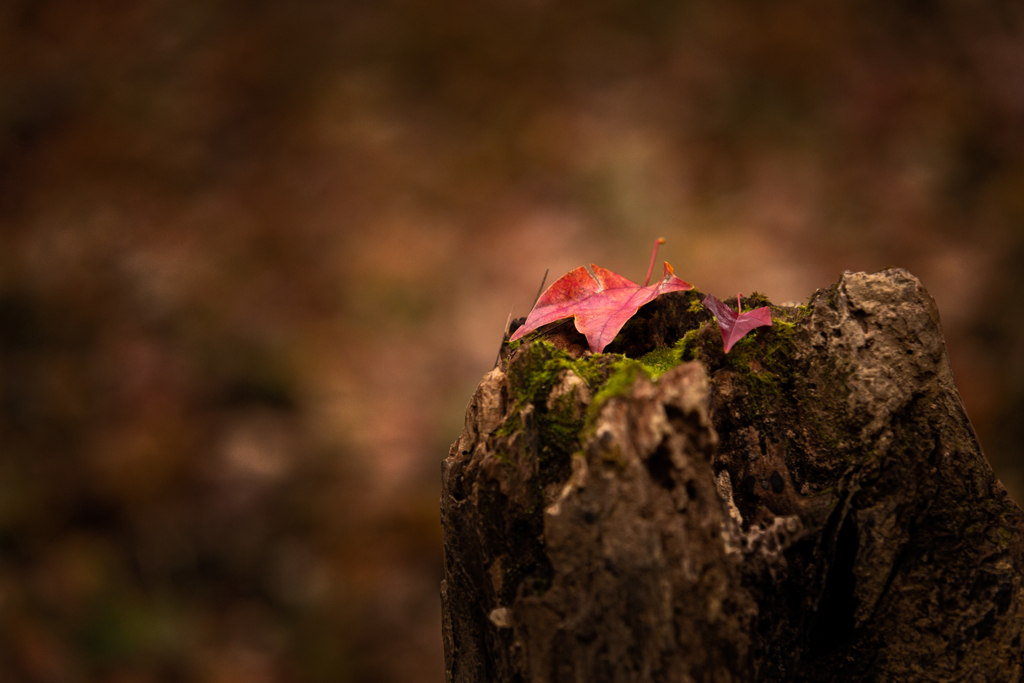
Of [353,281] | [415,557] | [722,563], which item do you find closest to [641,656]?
[722,563]

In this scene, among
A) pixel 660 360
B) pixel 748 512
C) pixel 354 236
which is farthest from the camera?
pixel 354 236

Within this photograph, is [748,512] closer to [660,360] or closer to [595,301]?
[660,360]

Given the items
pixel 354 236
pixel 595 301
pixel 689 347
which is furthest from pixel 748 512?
pixel 354 236

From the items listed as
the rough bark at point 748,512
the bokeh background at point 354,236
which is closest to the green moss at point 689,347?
the rough bark at point 748,512

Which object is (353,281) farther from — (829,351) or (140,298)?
(829,351)

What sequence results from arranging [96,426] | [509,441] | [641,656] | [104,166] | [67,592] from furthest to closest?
[104,166] → [96,426] → [67,592] → [509,441] → [641,656]

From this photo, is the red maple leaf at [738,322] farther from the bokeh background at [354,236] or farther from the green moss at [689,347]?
the bokeh background at [354,236]
